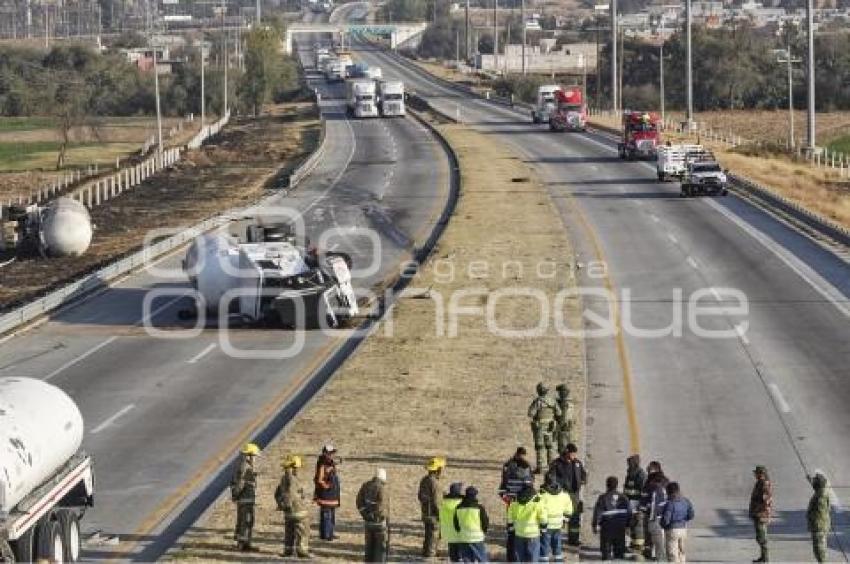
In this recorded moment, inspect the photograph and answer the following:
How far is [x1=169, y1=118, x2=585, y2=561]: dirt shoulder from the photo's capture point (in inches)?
1011

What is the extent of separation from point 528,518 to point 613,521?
6.10 feet

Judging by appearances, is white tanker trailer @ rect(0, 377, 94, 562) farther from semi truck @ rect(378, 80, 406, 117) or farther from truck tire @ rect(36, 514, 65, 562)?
semi truck @ rect(378, 80, 406, 117)

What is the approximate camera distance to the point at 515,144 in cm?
9756

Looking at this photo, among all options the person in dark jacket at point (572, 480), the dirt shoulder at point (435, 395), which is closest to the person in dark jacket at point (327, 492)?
the dirt shoulder at point (435, 395)

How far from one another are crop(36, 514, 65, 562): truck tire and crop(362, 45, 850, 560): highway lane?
27.9 feet

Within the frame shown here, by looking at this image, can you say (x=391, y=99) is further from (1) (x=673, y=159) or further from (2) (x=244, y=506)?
(2) (x=244, y=506)

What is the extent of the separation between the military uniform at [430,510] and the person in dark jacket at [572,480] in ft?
5.35

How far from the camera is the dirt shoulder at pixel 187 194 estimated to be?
58.2 m

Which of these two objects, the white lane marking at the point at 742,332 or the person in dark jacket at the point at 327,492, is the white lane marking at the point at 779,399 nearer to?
the white lane marking at the point at 742,332

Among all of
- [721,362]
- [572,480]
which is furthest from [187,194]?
[572,480]

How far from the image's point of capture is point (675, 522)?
914 inches

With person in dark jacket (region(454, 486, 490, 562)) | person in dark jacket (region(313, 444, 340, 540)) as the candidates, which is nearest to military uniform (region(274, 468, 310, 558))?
person in dark jacket (region(313, 444, 340, 540))

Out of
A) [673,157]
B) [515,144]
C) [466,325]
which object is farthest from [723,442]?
[515,144]

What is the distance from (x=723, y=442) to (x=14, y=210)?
38223 mm
